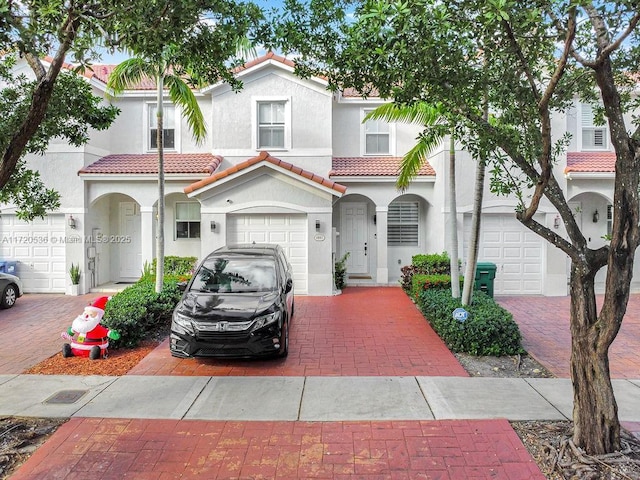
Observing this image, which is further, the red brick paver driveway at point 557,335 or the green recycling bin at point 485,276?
the green recycling bin at point 485,276

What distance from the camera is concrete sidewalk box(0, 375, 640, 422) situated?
479 cm

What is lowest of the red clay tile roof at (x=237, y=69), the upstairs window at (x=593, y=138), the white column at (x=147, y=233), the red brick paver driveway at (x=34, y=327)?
the red brick paver driveway at (x=34, y=327)

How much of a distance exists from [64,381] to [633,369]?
8254 millimetres

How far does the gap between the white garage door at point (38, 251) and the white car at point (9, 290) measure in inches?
72.3

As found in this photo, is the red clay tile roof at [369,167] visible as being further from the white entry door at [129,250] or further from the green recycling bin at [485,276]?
the white entry door at [129,250]

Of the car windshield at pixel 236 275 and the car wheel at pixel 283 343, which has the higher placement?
the car windshield at pixel 236 275

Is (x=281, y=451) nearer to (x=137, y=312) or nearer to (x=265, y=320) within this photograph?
(x=265, y=320)

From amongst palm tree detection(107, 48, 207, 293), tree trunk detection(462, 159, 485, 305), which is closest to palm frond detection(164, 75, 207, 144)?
palm tree detection(107, 48, 207, 293)

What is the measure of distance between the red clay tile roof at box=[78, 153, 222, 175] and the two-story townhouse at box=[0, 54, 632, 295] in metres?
0.06

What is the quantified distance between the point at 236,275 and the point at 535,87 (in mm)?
A: 5189

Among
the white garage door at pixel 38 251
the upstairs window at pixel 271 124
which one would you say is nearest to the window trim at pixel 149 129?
the upstairs window at pixel 271 124

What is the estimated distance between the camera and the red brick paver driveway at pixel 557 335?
6457 mm

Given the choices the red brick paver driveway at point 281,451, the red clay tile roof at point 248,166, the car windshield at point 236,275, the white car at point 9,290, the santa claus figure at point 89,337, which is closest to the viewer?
the red brick paver driveway at point 281,451

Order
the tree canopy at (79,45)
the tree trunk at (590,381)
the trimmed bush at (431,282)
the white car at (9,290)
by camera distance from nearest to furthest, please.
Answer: the tree trunk at (590,381) → the tree canopy at (79,45) → the trimmed bush at (431,282) → the white car at (9,290)
